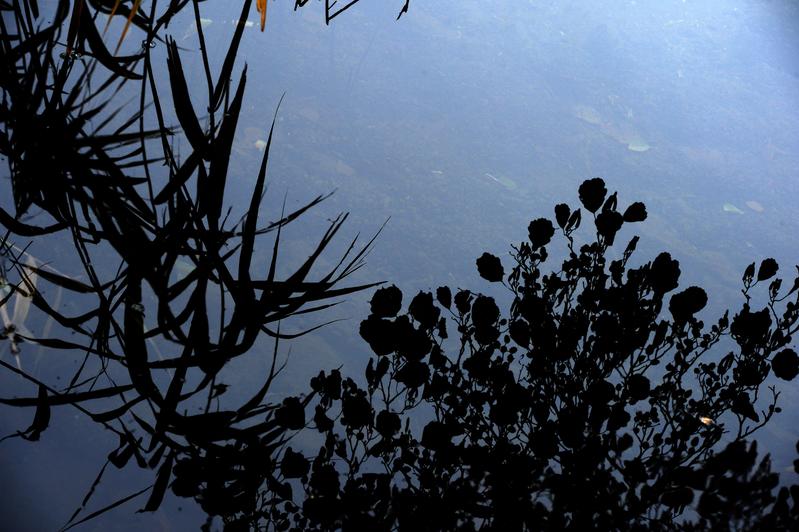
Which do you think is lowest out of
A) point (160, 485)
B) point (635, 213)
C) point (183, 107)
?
point (160, 485)

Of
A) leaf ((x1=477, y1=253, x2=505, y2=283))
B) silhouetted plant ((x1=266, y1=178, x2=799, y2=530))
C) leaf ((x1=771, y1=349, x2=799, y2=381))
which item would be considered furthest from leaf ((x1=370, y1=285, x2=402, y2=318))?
leaf ((x1=771, y1=349, x2=799, y2=381))

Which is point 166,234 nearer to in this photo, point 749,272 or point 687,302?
point 687,302

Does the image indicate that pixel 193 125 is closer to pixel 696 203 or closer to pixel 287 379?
pixel 287 379

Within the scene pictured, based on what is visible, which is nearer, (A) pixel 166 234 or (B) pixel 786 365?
(A) pixel 166 234

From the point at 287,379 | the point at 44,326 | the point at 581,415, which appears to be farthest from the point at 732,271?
the point at 581,415

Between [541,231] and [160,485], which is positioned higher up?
[541,231]

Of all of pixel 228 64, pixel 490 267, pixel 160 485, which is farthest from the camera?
pixel 490 267

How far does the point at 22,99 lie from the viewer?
647mm

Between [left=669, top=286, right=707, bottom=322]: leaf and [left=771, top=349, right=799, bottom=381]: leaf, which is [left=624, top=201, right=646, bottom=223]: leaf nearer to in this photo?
[left=669, top=286, right=707, bottom=322]: leaf

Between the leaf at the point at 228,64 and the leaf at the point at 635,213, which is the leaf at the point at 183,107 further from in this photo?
the leaf at the point at 635,213

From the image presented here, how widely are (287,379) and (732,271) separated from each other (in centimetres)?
266

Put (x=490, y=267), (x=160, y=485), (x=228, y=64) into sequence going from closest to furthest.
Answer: (x=228, y=64) < (x=160, y=485) < (x=490, y=267)

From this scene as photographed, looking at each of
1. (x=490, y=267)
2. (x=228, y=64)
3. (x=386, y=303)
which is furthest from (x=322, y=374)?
(x=228, y=64)

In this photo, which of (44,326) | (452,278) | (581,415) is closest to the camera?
(581,415)
